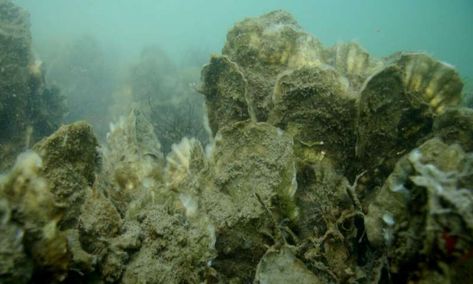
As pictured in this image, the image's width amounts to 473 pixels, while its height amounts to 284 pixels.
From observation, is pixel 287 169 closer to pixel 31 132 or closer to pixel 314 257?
pixel 314 257

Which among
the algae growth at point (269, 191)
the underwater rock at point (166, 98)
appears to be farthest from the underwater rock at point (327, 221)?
the underwater rock at point (166, 98)

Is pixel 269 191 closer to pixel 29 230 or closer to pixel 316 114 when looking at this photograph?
pixel 316 114

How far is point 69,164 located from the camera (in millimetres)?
1659

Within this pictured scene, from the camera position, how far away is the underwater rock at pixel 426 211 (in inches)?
43.4

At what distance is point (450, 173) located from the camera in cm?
119

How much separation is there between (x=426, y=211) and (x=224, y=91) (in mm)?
1470

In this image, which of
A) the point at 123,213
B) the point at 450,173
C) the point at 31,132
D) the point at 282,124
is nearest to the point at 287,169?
the point at 282,124

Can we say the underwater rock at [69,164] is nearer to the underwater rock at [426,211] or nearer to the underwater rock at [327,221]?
the underwater rock at [327,221]

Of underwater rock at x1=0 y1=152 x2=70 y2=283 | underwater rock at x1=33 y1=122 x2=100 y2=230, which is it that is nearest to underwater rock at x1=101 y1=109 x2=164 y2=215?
underwater rock at x1=33 y1=122 x2=100 y2=230

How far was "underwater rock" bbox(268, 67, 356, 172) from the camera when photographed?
200 cm

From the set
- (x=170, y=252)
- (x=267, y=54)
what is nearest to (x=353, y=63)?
(x=267, y=54)

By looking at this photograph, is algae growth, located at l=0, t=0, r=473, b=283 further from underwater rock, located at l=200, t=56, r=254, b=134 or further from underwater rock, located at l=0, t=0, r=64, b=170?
underwater rock, located at l=0, t=0, r=64, b=170

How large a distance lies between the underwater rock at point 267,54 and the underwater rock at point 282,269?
103cm

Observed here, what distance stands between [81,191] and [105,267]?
1.27 feet
